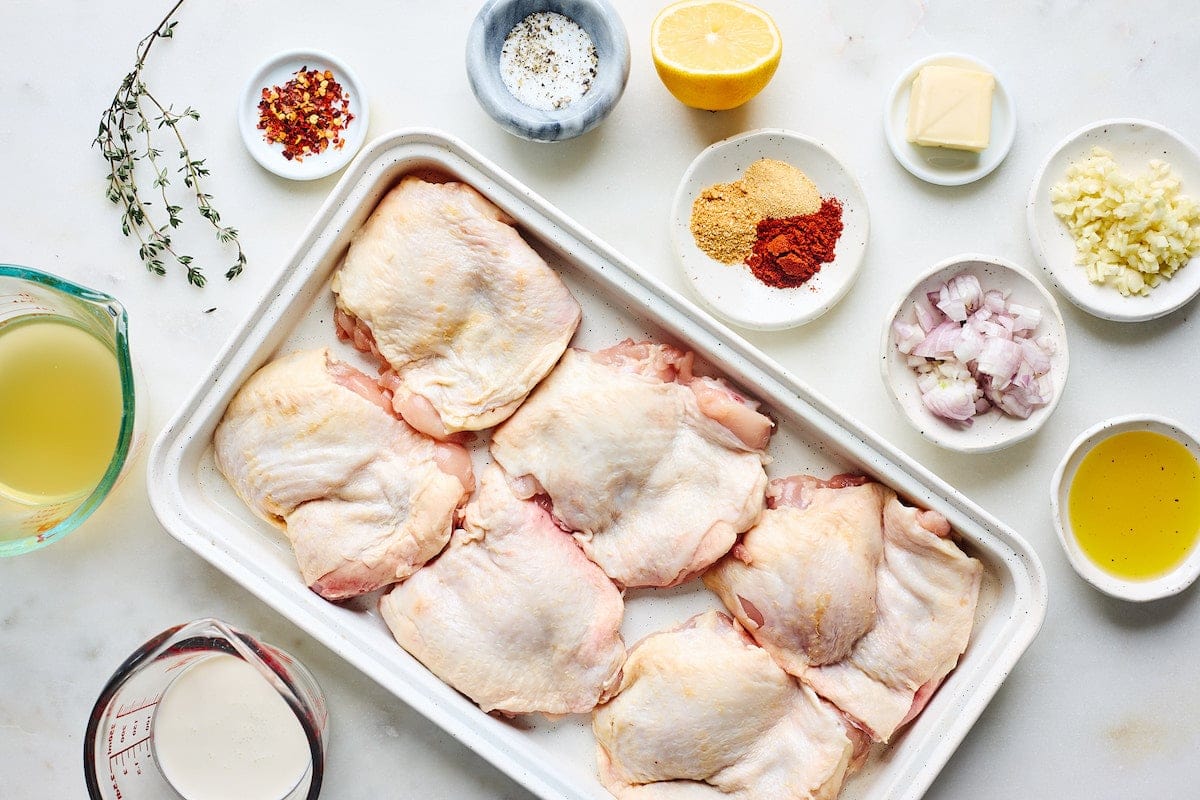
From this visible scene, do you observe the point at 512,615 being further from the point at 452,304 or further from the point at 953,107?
the point at 953,107

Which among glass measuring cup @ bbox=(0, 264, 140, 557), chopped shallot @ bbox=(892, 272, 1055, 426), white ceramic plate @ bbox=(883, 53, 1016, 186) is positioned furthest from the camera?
white ceramic plate @ bbox=(883, 53, 1016, 186)

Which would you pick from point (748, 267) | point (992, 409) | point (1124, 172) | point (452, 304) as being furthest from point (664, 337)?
point (1124, 172)

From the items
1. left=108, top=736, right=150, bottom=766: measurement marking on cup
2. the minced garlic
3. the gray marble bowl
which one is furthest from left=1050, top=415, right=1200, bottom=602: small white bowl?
left=108, top=736, right=150, bottom=766: measurement marking on cup

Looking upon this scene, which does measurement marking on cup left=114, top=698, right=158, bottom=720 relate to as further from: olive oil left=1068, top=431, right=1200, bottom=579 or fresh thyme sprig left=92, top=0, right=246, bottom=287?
olive oil left=1068, top=431, right=1200, bottom=579

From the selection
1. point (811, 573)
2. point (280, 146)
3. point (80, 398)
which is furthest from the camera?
point (280, 146)

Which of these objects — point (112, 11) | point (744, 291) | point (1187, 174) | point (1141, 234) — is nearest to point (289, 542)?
point (744, 291)

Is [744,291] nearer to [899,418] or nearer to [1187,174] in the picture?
[899,418]

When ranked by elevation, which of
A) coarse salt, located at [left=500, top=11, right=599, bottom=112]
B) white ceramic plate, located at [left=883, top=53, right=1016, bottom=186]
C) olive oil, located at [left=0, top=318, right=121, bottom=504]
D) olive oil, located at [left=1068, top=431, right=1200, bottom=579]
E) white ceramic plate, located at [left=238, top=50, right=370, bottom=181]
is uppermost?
white ceramic plate, located at [left=883, top=53, right=1016, bottom=186]
